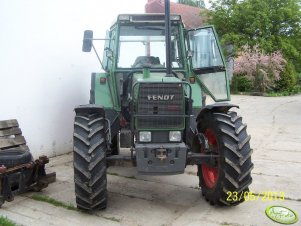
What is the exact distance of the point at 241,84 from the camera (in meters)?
23.0

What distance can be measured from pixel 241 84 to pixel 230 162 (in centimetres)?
1916

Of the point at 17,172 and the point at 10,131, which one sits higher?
the point at 10,131

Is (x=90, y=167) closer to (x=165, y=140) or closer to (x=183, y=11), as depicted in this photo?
(x=165, y=140)

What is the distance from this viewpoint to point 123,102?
5559 mm

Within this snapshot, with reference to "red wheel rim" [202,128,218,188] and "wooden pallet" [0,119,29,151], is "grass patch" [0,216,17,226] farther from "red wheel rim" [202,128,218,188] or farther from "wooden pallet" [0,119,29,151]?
"red wheel rim" [202,128,218,188]

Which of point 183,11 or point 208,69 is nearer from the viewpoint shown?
point 208,69

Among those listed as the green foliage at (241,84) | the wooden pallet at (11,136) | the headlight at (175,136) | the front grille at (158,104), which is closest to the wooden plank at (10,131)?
the wooden pallet at (11,136)

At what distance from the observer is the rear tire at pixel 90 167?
4.35m

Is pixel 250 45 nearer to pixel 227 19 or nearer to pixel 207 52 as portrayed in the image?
pixel 227 19

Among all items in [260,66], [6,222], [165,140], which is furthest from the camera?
[260,66]

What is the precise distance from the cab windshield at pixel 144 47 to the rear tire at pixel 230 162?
5.22 ft

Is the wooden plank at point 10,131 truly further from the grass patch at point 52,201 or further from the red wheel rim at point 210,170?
the red wheel rim at point 210,170

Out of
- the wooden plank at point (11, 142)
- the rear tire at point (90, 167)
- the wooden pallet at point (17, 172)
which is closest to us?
the rear tire at point (90, 167)

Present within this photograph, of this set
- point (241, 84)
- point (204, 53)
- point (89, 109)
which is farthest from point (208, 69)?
point (241, 84)
